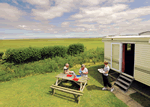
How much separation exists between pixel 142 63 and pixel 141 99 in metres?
1.83

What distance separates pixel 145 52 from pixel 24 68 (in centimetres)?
974

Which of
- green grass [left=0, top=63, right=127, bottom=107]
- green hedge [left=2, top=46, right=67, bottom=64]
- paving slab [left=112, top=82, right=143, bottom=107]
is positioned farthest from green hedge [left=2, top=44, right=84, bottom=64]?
paving slab [left=112, top=82, right=143, bottom=107]

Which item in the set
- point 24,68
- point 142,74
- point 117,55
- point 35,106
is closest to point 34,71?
point 24,68

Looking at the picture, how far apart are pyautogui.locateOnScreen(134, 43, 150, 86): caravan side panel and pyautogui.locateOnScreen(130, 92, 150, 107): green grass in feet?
2.43

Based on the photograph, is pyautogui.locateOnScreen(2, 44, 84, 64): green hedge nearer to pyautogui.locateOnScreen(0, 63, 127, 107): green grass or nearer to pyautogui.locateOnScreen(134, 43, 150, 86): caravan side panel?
pyautogui.locateOnScreen(0, 63, 127, 107): green grass

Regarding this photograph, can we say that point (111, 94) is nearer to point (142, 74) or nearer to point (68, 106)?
point (142, 74)

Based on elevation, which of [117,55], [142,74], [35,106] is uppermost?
[117,55]

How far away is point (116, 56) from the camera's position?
21.2 feet

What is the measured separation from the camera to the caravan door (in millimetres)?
6109

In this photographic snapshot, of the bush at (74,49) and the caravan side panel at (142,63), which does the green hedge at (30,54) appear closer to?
the bush at (74,49)

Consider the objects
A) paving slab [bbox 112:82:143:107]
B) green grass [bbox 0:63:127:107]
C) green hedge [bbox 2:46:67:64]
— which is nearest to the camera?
paving slab [bbox 112:82:143:107]

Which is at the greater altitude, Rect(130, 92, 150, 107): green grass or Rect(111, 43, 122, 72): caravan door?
Rect(111, 43, 122, 72): caravan door

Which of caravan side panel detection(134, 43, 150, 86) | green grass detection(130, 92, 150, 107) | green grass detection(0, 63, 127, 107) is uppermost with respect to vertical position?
caravan side panel detection(134, 43, 150, 86)

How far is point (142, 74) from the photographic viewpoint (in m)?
4.79
